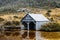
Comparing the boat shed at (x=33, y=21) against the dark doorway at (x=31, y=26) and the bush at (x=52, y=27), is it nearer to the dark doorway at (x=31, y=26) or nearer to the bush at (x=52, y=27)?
the dark doorway at (x=31, y=26)

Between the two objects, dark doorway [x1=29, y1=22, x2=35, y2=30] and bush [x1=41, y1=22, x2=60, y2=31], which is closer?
bush [x1=41, y1=22, x2=60, y2=31]

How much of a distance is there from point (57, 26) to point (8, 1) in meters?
33.8

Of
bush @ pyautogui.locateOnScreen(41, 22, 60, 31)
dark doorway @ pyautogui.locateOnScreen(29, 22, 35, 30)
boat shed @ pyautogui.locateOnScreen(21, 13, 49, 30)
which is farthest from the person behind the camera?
dark doorway @ pyautogui.locateOnScreen(29, 22, 35, 30)

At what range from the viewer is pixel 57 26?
115ft

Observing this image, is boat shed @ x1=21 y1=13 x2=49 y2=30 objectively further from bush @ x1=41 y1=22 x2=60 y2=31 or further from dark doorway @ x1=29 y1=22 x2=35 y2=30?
bush @ x1=41 y1=22 x2=60 y2=31

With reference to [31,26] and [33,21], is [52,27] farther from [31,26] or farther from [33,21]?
[31,26]

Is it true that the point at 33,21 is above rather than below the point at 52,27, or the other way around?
above

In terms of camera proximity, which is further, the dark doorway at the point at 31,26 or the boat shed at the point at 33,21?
the dark doorway at the point at 31,26

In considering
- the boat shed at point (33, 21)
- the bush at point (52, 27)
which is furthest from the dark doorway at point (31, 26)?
the bush at point (52, 27)

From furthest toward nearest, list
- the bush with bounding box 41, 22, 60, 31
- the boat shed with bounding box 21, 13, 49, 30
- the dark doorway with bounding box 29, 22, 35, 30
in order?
the dark doorway with bounding box 29, 22, 35, 30 < the boat shed with bounding box 21, 13, 49, 30 < the bush with bounding box 41, 22, 60, 31

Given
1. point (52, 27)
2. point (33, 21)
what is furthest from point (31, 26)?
point (52, 27)

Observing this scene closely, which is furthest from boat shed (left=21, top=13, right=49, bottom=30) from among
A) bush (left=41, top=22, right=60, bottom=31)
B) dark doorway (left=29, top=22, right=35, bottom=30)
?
bush (left=41, top=22, right=60, bottom=31)

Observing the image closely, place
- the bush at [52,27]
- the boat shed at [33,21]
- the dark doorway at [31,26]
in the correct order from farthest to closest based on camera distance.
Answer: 1. the dark doorway at [31,26]
2. the boat shed at [33,21]
3. the bush at [52,27]

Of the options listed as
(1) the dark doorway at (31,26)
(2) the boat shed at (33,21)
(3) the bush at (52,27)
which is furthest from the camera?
(1) the dark doorway at (31,26)
